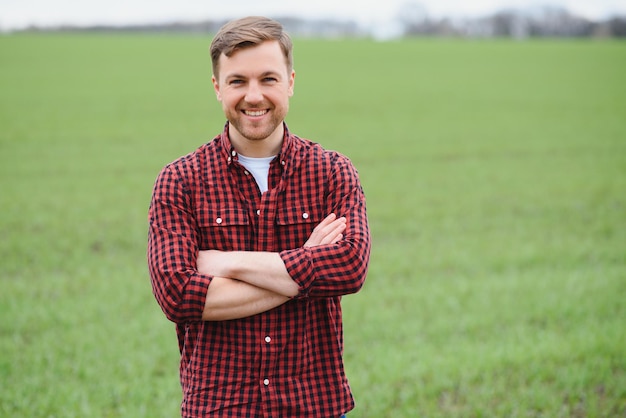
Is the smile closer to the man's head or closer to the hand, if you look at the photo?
the man's head

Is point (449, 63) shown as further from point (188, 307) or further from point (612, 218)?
point (188, 307)

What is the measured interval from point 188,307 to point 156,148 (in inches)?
653

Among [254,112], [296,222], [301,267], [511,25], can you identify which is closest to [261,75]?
[254,112]

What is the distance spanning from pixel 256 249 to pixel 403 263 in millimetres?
6002

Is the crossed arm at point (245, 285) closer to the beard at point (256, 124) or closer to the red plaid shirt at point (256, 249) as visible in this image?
the red plaid shirt at point (256, 249)

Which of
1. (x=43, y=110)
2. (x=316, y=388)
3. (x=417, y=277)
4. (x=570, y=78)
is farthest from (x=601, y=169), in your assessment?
(x=570, y=78)

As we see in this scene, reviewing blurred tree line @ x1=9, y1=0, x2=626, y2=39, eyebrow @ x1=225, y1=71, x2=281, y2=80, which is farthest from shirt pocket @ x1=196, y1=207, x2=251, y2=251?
blurred tree line @ x1=9, y1=0, x2=626, y2=39

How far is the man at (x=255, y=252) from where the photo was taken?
2617mm

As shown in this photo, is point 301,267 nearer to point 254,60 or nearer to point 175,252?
point 175,252

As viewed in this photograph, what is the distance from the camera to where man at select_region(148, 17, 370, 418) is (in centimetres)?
262

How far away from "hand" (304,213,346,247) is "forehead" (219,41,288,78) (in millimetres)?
594

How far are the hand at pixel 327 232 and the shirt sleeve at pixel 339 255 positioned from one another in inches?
1.2

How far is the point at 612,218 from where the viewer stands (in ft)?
35.6

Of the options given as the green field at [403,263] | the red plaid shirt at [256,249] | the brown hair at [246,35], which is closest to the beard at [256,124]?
the red plaid shirt at [256,249]
